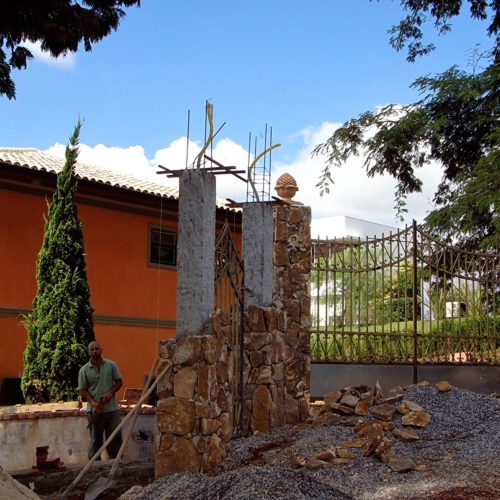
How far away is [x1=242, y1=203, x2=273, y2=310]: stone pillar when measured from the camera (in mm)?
8766

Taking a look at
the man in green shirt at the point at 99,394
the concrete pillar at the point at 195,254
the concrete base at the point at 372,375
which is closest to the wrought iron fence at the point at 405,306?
the concrete base at the point at 372,375

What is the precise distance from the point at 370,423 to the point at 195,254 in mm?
2681

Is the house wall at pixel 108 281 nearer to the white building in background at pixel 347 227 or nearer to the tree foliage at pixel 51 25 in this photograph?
the tree foliage at pixel 51 25

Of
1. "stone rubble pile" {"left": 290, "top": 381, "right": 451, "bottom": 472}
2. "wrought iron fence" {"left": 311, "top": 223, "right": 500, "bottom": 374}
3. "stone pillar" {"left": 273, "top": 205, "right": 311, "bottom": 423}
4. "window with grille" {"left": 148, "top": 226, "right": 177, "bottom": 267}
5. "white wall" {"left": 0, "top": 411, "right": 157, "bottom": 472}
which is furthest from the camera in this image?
"window with grille" {"left": 148, "top": 226, "right": 177, "bottom": 267}

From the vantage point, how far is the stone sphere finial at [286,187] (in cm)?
1080

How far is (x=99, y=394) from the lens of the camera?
8.32 meters

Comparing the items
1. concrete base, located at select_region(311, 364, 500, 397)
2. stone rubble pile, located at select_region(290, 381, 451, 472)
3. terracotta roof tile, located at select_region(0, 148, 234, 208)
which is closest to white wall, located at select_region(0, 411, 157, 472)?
stone rubble pile, located at select_region(290, 381, 451, 472)

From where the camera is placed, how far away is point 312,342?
38.1 feet

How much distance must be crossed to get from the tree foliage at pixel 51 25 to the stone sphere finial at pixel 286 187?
11.9ft

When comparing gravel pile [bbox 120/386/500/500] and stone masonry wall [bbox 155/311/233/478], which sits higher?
stone masonry wall [bbox 155/311/233/478]

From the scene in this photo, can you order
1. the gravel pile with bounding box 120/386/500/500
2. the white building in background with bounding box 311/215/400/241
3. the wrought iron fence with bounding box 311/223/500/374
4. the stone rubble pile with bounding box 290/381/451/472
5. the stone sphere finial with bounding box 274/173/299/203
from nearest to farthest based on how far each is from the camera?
the gravel pile with bounding box 120/386/500/500 → the stone rubble pile with bounding box 290/381/451/472 → the stone sphere finial with bounding box 274/173/299/203 → the wrought iron fence with bounding box 311/223/500/374 → the white building in background with bounding box 311/215/400/241

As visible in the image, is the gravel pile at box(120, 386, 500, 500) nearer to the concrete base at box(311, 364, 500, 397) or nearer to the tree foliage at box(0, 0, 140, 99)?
the concrete base at box(311, 364, 500, 397)

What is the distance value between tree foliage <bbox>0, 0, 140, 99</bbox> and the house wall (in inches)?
236

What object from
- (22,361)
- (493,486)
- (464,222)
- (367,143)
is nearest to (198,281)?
(493,486)
